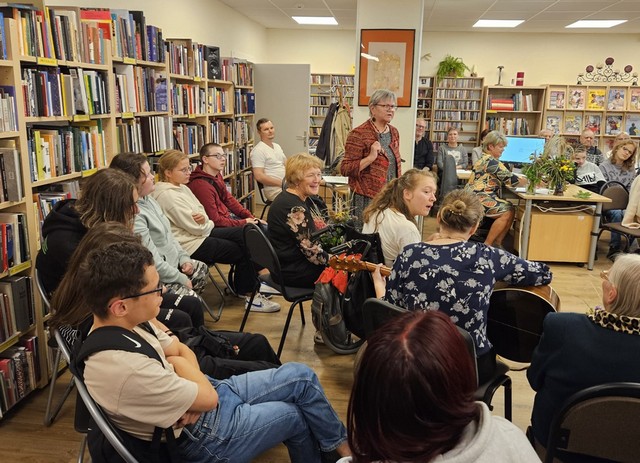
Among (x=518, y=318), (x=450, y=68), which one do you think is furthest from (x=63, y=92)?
(x=450, y=68)

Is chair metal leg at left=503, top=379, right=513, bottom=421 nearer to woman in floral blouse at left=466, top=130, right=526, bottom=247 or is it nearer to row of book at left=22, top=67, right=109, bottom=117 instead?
row of book at left=22, top=67, right=109, bottom=117

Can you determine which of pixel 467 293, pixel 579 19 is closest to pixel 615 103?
pixel 579 19

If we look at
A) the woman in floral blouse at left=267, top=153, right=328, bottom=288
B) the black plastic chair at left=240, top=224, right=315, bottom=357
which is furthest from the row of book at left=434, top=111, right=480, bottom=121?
the black plastic chair at left=240, top=224, right=315, bottom=357

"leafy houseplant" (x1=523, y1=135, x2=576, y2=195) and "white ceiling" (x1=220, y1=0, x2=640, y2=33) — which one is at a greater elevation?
"white ceiling" (x1=220, y1=0, x2=640, y2=33)

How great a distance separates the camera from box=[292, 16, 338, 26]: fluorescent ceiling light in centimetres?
824

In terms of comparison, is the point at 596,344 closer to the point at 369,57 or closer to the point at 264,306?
the point at 264,306

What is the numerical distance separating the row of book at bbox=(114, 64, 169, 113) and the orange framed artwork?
2260 mm

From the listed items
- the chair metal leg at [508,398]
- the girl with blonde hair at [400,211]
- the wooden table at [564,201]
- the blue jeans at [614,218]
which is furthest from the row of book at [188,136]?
the blue jeans at [614,218]

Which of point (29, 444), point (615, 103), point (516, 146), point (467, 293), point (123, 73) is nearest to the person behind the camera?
point (467, 293)

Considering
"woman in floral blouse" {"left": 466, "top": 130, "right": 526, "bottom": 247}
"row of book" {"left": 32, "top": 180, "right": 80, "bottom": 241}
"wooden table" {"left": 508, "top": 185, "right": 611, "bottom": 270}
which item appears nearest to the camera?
"row of book" {"left": 32, "top": 180, "right": 80, "bottom": 241}

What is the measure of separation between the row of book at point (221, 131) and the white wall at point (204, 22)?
1019 mm

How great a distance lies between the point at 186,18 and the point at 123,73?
2.76m

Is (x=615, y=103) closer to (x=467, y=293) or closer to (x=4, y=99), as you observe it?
(x=467, y=293)

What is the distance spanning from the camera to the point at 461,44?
30.9 ft
